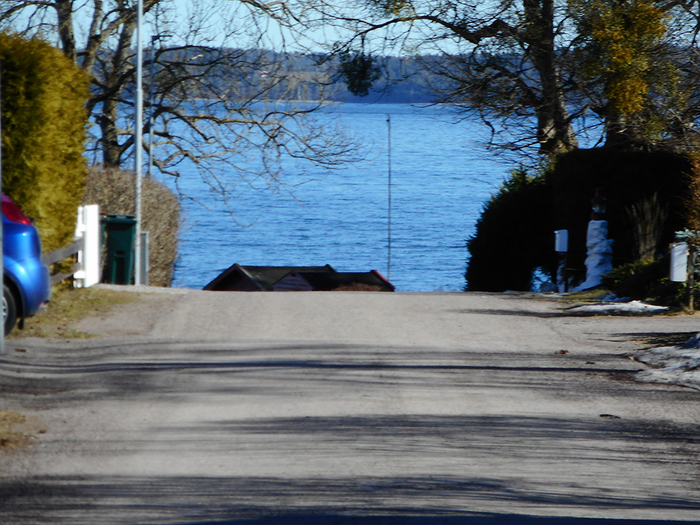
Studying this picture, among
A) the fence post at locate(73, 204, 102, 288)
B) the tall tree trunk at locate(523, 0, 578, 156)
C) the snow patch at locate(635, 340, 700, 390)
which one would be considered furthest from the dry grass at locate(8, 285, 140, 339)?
the tall tree trunk at locate(523, 0, 578, 156)

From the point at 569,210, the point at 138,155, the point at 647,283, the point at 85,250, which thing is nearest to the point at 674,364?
the point at 647,283

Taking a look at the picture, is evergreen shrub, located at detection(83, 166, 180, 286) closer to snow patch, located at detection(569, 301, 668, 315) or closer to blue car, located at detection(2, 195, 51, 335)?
blue car, located at detection(2, 195, 51, 335)

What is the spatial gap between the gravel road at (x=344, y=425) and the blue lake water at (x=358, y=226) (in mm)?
13515

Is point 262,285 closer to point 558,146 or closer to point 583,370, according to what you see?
point 558,146

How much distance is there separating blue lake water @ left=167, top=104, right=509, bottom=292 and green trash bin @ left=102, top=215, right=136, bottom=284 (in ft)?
30.2

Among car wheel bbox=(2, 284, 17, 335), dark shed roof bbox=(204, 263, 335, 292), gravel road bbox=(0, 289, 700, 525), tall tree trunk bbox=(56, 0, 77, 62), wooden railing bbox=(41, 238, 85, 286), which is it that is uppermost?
tall tree trunk bbox=(56, 0, 77, 62)

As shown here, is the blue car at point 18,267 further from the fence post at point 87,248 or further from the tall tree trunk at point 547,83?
the tall tree trunk at point 547,83

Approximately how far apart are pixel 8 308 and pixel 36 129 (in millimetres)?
2472

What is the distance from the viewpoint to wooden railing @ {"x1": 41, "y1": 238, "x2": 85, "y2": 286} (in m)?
10.1

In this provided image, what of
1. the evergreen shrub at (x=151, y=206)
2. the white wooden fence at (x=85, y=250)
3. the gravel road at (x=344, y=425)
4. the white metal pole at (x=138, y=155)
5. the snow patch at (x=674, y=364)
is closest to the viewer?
the gravel road at (x=344, y=425)

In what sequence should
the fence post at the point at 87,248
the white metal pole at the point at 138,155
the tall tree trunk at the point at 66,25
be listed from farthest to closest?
the tall tree trunk at the point at 66,25, the white metal pole at the point at 138,155, the fence post at the point at 87,248

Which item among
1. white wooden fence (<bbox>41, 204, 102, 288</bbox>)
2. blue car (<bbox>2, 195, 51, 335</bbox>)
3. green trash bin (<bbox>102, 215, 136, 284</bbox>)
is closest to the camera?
blue car (<bbox>2, 195, 51, 335</bbox>)

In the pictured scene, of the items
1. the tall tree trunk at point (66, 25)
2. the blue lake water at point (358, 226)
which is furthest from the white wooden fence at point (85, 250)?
the tall tree trunk at point (66, 25)

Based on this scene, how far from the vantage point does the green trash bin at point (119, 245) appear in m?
15.0
